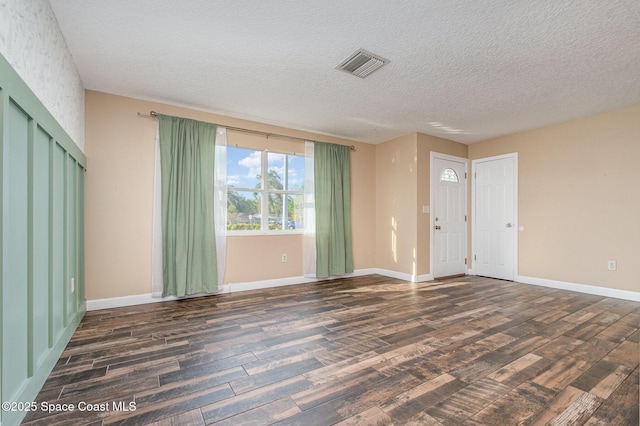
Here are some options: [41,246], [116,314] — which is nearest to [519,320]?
[41,246]

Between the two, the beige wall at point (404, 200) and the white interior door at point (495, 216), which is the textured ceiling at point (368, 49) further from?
the white interior door at point (495, 216)

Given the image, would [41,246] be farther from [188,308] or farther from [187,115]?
[187,115]

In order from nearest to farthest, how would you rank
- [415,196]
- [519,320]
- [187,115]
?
[519,320]
[187,115]
[415,196]

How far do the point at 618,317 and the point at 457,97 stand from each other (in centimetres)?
305

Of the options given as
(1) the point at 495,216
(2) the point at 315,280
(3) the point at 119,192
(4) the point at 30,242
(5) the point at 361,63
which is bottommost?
(2) the point at 315,280

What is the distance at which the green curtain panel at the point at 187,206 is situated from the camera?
368cm

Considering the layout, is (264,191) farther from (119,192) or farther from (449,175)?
(449,175)

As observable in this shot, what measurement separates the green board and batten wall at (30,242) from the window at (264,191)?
6.78 feet

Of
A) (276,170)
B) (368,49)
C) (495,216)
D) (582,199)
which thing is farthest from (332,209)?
(582,199)

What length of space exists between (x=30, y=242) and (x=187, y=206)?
2.18 m

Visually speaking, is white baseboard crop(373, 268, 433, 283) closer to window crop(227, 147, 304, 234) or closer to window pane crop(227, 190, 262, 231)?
window crop(227, 147, 304, 234)

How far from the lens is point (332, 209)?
5.05 metres

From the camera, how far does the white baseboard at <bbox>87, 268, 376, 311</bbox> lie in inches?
132

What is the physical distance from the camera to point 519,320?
3.00m
